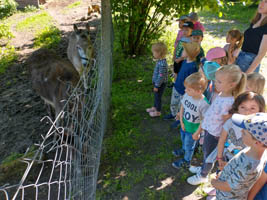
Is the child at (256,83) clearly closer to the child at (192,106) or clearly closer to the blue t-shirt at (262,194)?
the child at (192,106)

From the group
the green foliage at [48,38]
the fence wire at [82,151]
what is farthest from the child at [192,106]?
the green foliage at [48,38]

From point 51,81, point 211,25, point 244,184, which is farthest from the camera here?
point 211,25

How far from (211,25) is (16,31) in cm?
919

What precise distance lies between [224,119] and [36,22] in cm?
1105

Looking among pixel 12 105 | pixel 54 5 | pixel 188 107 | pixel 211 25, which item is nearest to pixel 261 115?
pixel 188 107

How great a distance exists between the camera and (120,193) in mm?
3176

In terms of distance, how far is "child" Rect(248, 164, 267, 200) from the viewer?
186cm

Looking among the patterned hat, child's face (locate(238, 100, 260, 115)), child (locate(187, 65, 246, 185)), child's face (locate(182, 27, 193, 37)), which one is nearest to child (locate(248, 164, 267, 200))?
the patterned hat

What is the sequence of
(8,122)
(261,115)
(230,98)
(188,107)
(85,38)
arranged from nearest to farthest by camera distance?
(261,115) < (230,98) < (188,107) < (8,122) < (85,38)

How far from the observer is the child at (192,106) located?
290cm

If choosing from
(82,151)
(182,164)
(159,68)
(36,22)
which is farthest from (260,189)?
(36,22)

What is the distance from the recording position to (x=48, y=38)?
359 inches

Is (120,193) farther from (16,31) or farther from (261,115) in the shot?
(16,31)

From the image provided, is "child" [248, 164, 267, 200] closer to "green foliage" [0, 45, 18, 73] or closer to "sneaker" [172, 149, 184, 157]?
"sneaker" [172, 149, 184, 157]
